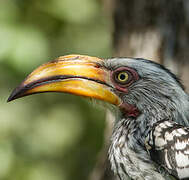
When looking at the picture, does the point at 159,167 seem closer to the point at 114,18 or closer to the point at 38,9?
the point at 114,18

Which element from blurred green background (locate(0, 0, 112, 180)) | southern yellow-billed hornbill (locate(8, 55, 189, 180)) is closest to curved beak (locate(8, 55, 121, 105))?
southern yellow-billed hornbill (locate(8, 55, 189, 180))

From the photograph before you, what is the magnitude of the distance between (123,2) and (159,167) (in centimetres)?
300

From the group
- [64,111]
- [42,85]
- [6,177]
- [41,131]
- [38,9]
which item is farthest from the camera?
[64,111]

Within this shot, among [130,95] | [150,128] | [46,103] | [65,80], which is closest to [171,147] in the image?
[150,128]

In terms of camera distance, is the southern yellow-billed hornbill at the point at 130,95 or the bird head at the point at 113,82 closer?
the southern yellow-billed hornbill at the point at 130,95

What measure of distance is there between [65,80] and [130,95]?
Answer: 2.01ft

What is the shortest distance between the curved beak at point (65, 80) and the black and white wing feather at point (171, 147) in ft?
2.14

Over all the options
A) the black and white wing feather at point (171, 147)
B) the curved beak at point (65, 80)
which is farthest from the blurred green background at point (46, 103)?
the black and white wing feather at point (171, 147)

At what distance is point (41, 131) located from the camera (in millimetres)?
10320

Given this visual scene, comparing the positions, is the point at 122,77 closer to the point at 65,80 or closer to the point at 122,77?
the point at 122,77

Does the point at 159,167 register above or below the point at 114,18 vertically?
below

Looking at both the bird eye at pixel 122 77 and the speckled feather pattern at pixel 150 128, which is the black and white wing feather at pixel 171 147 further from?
the bird eye at pixel 122 77

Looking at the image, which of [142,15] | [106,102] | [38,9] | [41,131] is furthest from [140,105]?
[41,131]

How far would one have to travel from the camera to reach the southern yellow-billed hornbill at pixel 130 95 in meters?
3.96
